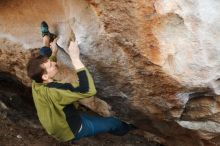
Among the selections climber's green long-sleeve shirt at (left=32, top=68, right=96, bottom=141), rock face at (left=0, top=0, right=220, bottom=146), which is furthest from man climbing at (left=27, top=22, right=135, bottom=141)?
rock face at (left=0, top=0, right=220, bottom=146)

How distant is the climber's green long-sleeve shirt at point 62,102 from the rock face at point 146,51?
324mm

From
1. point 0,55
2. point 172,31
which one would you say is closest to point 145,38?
point 172,31

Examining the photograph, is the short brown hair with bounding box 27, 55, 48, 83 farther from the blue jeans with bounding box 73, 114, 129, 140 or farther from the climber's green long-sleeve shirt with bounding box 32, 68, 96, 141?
the blue jeans with bounding box 73, 114, 129, 140

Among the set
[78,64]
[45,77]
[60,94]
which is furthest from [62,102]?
[78,64]

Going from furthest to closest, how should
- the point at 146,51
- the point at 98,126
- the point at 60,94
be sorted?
the point at 98,126 < the point at 60,94 < the point at 146,51

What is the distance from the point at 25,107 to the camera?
5.39 metres

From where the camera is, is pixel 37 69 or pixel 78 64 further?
pixel 37 69

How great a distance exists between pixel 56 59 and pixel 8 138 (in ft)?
4.99

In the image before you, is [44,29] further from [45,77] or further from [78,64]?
[78,64]

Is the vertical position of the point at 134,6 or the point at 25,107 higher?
the point at 134,6

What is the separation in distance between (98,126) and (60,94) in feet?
2.29

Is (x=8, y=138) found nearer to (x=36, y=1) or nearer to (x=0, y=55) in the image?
(x=0, y=55)

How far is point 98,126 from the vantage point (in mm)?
4234

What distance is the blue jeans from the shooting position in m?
4.14
